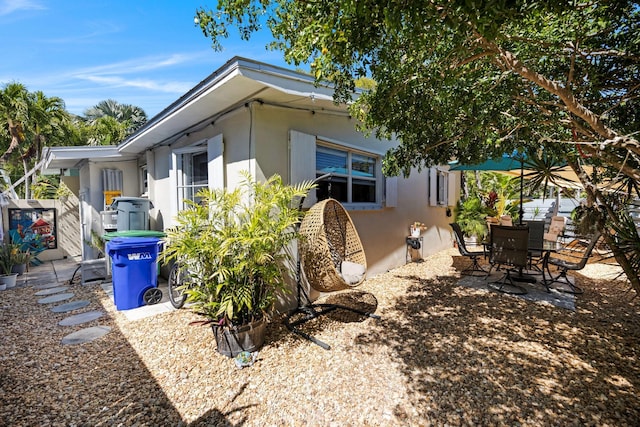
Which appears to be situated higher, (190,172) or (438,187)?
(190,172)

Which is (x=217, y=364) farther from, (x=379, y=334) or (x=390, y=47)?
(x=390, y=47)

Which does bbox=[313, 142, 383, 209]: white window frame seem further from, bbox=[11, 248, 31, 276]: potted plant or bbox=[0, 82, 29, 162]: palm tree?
bbox=[0, 82, 29, 162]: palm tree

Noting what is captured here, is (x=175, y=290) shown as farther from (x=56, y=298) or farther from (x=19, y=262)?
(x=19, y=262)

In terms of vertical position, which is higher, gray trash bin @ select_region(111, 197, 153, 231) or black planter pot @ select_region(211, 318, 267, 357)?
gray trash bin @ select_region(111, 197, 153, 231)

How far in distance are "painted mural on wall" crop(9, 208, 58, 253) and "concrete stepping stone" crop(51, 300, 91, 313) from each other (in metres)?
4.87

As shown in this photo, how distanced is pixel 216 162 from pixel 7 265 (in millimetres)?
5438

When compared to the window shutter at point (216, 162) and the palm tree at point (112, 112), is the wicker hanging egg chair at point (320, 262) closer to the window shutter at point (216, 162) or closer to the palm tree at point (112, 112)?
the window shutter at point (216, 162)

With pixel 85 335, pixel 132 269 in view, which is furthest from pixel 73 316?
pixel 132 269

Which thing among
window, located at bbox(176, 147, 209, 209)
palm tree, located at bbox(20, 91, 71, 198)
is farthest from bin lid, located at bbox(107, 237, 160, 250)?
palm tree, located at bbox(20, 91, 71, 198)

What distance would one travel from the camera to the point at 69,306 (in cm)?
463

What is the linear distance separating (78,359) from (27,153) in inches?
628

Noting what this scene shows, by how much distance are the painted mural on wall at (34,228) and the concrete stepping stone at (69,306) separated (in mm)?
4870

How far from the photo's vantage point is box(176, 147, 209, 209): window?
18.4 ft

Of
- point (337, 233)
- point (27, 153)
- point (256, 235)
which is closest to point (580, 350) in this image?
point (337, 233)
